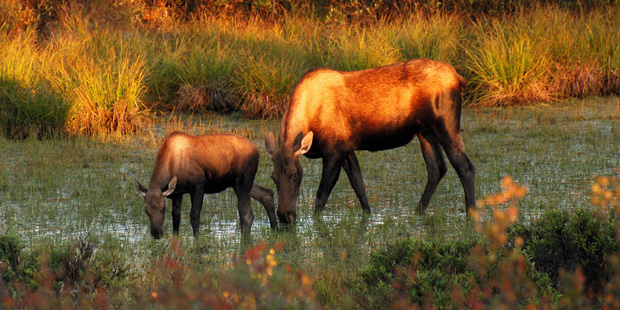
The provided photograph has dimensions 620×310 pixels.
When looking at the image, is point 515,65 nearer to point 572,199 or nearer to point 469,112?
point 469,112

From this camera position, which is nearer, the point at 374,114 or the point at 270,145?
the point at 270,145

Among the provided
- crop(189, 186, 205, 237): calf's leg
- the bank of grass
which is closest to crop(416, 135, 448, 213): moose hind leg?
crop(189, 186, 205, 237): calf's leg

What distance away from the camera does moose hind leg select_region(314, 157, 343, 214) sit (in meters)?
9.26

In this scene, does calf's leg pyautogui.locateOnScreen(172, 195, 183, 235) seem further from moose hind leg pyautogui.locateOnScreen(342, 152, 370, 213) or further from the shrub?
the shrub

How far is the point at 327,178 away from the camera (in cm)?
923

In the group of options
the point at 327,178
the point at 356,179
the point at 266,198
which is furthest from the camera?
the point at 356,179

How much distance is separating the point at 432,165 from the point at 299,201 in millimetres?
1535

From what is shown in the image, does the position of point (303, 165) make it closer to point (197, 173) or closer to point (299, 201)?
point (299, 201)

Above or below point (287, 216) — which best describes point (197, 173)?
above

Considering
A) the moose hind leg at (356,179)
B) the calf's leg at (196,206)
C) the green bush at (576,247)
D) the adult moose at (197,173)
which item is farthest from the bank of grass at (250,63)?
the green bush at (576,247)

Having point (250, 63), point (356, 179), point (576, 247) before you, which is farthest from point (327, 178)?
point (250, 63)

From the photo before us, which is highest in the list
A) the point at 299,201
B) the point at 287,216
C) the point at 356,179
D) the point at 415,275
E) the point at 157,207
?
the point at 415,275

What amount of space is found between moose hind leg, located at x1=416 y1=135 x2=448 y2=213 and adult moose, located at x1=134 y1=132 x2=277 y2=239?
1.90m

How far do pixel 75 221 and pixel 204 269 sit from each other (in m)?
2.67
